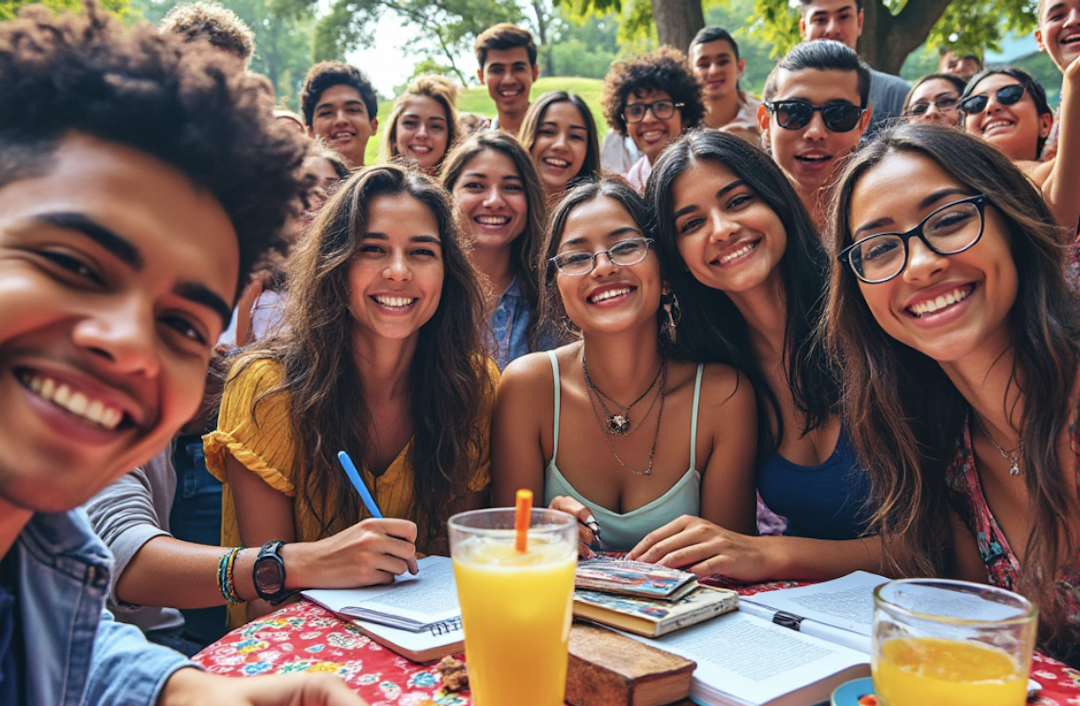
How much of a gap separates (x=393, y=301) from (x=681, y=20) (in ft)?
23.2

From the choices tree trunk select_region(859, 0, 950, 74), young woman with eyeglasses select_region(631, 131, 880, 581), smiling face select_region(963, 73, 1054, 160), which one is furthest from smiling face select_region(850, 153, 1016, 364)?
tree trunk select_region(859, 0, 950, 74)

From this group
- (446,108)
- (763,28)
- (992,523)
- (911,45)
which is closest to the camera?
(992,523)

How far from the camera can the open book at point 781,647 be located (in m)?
1.27

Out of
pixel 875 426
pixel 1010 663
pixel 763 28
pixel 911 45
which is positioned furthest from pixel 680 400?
pixel 763 28

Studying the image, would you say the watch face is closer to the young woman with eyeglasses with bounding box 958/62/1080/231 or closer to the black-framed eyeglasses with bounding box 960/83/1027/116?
the young woman with eyeglasses with bounding box 958/62/1080/231

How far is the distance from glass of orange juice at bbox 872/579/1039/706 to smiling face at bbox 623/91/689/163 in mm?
4097

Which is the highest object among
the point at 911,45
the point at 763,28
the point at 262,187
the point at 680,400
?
the point at 763,28

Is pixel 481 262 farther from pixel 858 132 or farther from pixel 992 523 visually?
pixel 992 523

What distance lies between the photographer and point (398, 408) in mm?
2676

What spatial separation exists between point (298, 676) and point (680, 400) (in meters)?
1.75

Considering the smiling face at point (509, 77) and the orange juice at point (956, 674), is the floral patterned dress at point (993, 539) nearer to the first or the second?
the orange juice at point (956, 674)

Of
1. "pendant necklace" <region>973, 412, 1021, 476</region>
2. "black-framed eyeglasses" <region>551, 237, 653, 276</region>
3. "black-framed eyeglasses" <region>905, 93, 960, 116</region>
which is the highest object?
"black-framed eyeglasses" <region>905, 93, 960, 116</region>

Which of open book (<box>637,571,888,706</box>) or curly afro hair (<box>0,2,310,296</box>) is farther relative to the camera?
open book (<box>637,571,888,706</box>)

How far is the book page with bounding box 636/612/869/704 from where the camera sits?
1272 mm
